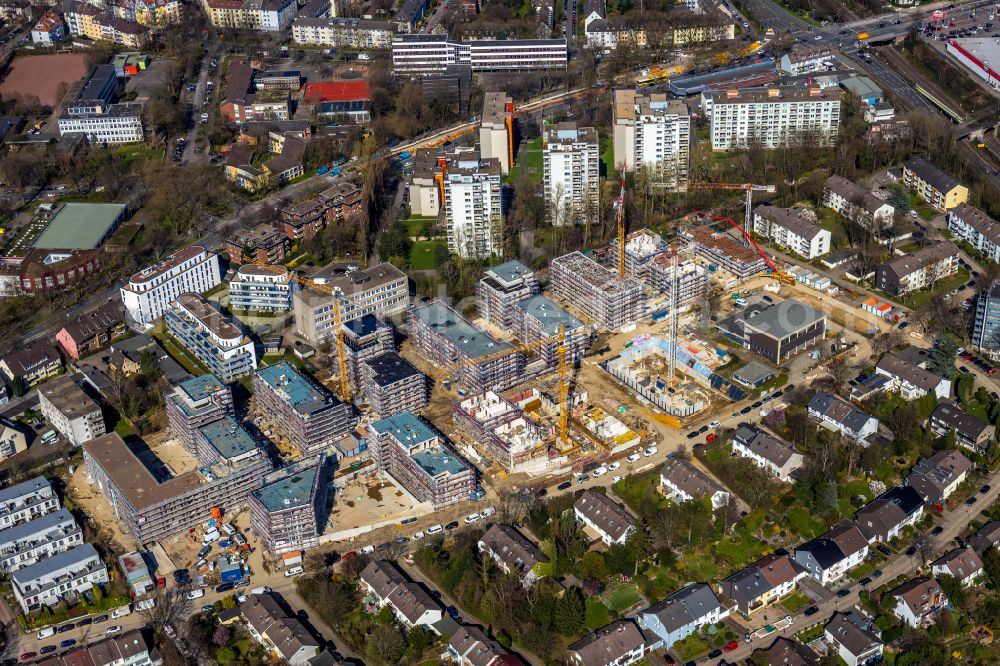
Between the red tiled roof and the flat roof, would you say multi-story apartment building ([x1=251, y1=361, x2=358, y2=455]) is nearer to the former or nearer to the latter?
the flat roof

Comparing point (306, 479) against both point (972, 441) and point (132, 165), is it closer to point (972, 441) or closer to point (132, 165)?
point (972, 441)

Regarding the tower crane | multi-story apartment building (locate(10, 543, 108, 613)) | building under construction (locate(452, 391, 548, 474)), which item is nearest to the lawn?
the tower crane

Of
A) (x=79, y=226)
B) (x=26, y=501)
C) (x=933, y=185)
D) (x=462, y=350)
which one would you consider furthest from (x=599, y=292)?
(x=79, y=226)

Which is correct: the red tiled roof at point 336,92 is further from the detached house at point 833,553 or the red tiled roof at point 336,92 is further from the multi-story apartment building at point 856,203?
the detached house at point 833,553

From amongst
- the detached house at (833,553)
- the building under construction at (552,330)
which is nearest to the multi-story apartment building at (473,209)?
the building under construction at (552,330)

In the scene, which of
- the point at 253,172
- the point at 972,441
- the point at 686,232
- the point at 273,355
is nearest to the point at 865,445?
the point at 972,441
